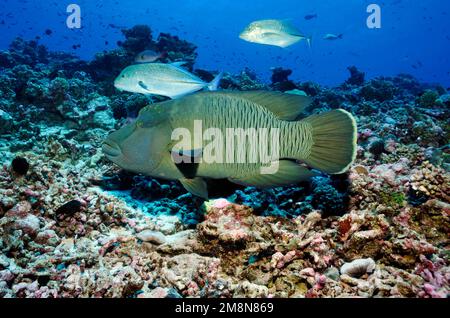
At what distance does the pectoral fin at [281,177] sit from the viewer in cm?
263

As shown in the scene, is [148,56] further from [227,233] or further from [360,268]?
[360,268]

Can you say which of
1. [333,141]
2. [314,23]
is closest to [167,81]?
[333,141]

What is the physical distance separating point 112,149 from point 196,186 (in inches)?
34.6

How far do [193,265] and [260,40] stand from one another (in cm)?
606

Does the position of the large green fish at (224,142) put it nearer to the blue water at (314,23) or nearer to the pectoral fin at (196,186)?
the pectoral fin at (196,186)

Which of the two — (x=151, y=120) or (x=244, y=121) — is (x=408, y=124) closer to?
(x=244, y=121)

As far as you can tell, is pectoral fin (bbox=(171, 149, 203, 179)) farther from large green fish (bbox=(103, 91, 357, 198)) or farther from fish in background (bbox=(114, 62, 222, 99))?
fish in background (bbox=(114, 62, 222, 99))

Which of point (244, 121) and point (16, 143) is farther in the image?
point (16, 143)

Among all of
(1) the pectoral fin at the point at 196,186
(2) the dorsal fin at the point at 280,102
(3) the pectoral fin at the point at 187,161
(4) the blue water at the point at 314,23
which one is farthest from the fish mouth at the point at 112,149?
(4) the blue water at the point at 314,23

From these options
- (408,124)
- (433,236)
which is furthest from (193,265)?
(408,124)

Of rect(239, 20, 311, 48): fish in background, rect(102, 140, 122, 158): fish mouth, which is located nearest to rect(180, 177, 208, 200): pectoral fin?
rect(102, 140, 122, 158): fish mouth

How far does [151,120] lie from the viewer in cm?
273

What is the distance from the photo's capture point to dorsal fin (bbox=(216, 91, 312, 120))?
2799 mm
